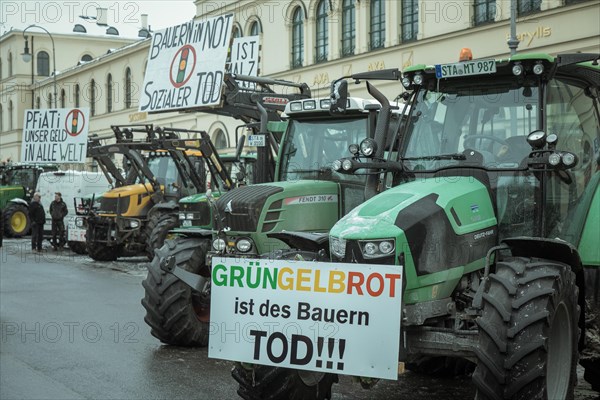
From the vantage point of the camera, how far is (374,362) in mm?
5391

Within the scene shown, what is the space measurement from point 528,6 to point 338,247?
19118mm

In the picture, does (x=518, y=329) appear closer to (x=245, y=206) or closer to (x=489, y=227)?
(x=489, y=227)

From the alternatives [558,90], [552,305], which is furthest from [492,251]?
[558,90]

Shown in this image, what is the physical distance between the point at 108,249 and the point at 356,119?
12691 millimetres

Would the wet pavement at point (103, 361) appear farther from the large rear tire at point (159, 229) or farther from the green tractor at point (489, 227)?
the large rear tire at point (159, 229)

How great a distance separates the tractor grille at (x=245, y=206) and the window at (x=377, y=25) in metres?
20.7

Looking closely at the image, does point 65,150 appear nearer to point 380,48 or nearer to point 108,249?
point 108,249

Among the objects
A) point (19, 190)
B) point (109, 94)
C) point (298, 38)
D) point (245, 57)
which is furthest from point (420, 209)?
point (109, 94)

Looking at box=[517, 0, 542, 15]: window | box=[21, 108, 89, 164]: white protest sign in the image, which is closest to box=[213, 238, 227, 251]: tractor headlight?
box=[21, 108, 89, 164]: white protest sign

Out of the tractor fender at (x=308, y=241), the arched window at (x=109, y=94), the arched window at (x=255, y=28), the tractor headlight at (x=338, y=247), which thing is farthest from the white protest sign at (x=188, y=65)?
the arched window at (x=109, y=94)

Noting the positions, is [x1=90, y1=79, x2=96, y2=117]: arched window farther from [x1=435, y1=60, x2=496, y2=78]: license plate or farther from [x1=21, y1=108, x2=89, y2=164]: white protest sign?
[x1=435, y1=60, x2=496, y2=78]: license plate

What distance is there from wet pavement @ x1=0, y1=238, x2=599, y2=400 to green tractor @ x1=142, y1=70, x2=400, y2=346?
47 cm

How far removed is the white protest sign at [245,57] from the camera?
17.2 metres

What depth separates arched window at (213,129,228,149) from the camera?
38.6 metres
